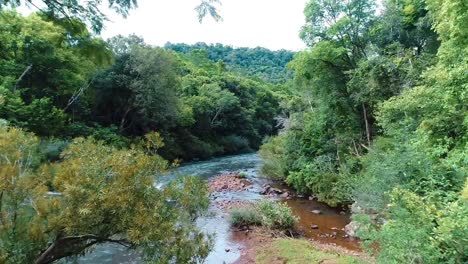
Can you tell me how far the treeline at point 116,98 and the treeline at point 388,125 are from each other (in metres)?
7.56

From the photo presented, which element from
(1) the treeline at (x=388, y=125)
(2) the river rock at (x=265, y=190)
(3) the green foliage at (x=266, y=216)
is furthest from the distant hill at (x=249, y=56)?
(3) the green foliage at (x=266, y=216)

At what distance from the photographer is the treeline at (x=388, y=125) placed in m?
5.98

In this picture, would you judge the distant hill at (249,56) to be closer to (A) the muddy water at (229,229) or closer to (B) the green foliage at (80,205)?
(A) the muddy water at (229,229)

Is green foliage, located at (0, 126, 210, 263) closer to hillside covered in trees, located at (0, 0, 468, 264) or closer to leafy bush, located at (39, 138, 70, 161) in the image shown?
hillside covered in trees, located at (0, 0, 468, 264)

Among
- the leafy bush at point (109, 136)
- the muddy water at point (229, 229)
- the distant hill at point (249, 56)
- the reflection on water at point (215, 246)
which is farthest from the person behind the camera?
the distant hill at point (249, 56)

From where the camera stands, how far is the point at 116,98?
88.6ft

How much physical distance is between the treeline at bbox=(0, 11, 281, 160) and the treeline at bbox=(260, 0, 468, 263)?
24.8ft

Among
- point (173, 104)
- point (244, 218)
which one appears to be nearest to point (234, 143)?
point (173, 104)

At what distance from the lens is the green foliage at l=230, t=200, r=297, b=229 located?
12.1 m

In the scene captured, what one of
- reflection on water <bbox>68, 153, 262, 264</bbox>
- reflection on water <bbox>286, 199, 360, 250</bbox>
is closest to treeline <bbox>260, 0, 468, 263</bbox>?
reflection on water <bbox>286, 199, 360, 250</bbox>

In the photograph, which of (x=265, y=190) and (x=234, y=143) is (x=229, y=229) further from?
(x=234, y=143)

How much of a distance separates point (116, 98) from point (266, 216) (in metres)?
19.0

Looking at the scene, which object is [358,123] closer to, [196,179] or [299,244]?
[299,244]

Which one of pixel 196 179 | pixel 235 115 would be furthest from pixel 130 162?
pixel 235 115
